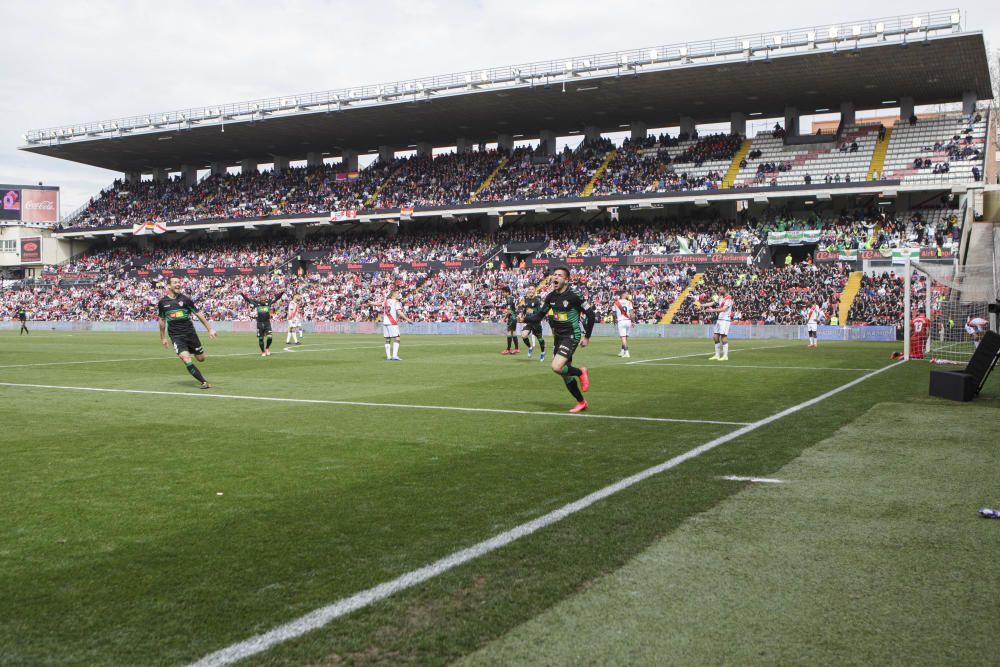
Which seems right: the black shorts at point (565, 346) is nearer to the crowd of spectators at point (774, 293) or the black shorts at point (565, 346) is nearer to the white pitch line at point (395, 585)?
the white pitch line at point (395, 585)

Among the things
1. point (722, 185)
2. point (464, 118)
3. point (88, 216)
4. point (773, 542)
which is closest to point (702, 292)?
point (722, 185)

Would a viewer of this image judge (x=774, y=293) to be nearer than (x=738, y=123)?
Yes

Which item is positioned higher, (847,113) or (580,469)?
(847,113)

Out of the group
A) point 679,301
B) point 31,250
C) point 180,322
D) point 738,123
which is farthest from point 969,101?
point 31,250

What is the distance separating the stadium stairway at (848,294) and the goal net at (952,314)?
7.97 m

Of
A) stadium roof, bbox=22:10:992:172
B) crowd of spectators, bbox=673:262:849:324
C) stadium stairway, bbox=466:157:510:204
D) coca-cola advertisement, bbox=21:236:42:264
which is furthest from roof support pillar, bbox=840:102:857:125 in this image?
coca-cola advertisement, bbox=21:236:42:264

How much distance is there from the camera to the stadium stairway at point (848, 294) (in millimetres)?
41406

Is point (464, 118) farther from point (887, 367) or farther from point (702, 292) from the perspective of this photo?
point (887, 367)

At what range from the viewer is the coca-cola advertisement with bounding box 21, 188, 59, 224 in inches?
3489

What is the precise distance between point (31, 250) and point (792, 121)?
72492 mm

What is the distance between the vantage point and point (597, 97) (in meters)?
55.7

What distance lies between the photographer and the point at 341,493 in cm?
679

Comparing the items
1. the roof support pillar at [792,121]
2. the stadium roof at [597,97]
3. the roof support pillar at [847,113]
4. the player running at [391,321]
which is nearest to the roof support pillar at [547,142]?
the stadium roof at [597,97]

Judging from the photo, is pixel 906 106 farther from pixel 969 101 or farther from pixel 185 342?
pixel 185 342
